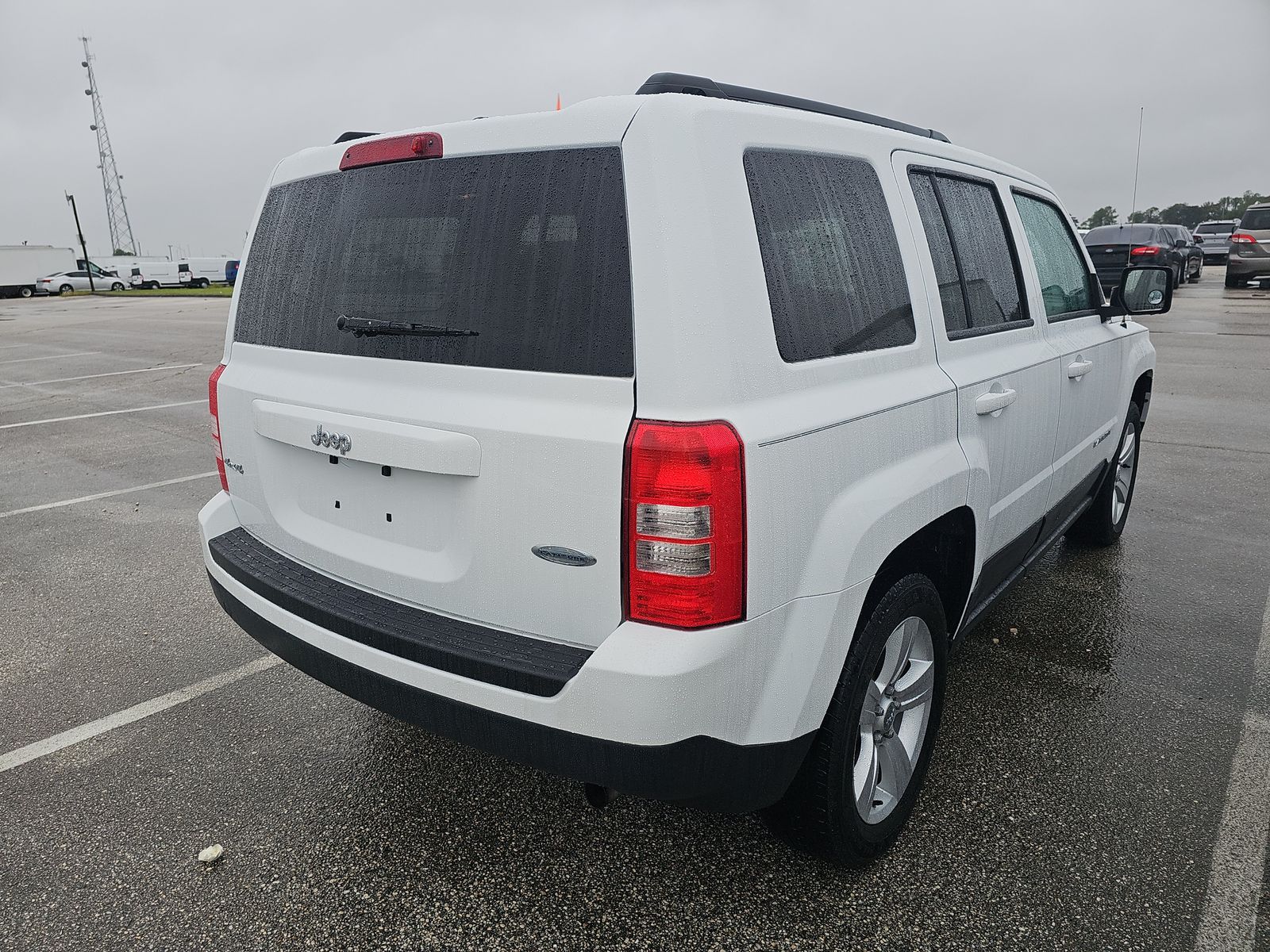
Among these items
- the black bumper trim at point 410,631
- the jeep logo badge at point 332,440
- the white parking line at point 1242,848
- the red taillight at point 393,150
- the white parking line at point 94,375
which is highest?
the red taillight at point 393,150

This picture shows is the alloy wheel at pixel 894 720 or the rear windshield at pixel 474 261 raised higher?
the rear windshield at pixel 474 261

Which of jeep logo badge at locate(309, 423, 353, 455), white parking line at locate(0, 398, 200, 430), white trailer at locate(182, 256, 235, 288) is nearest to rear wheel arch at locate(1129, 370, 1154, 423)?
jeep logo badge at locate(309, 423, 353, 455)

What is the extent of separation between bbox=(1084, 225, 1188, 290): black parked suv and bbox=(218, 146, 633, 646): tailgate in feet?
57.2

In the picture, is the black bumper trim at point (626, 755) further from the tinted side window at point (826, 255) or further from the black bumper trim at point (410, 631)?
the tinted side window at point (826, 255)

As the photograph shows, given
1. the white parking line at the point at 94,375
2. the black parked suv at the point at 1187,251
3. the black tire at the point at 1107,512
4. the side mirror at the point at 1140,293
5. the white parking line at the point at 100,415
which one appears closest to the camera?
the side mirror at the point at 1140,293

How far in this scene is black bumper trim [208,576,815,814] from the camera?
1.94 meters

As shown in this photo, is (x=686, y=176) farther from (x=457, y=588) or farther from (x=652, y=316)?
(x=457, y=588)

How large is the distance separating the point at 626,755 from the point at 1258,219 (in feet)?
84.7

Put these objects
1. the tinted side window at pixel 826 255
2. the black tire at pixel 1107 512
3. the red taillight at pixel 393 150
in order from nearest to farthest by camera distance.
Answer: the tinted side window at pixel 826 255 → the red taillight at pixel 393 150 → the black tire at pixel 1107 512

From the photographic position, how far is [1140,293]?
4.36 m

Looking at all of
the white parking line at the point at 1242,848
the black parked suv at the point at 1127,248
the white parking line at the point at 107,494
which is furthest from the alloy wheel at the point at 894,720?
the black parked suv at the point at 1127,248

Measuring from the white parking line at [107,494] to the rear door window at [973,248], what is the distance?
6.00 metres

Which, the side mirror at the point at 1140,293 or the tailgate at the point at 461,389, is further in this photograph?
the side mirror at the point at 1140,293

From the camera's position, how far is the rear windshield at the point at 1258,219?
21828mm
